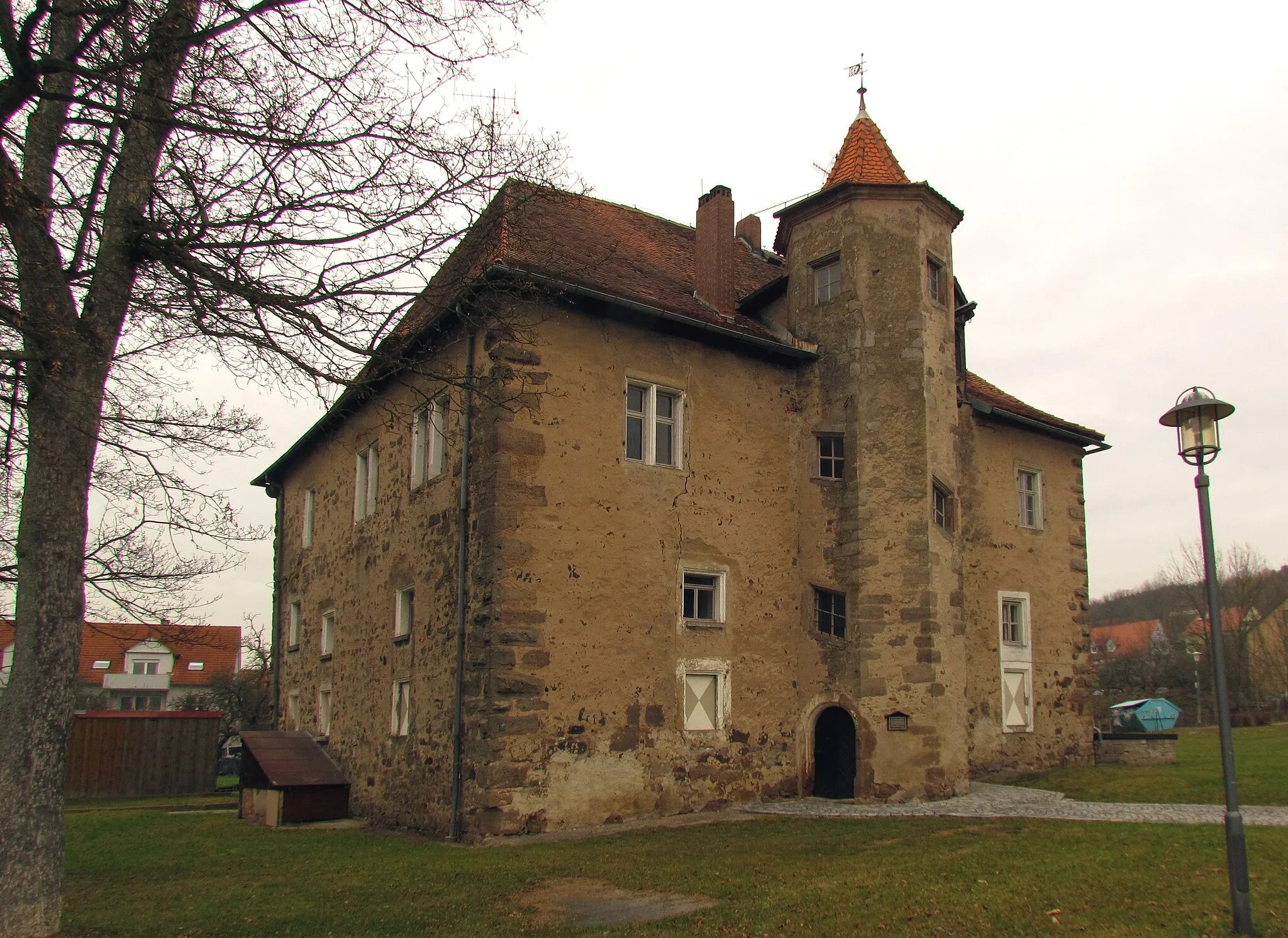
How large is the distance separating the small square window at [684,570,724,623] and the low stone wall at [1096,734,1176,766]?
380 inches

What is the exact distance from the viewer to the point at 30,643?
7398 millimetres

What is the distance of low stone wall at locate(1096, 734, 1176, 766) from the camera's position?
64.0ft

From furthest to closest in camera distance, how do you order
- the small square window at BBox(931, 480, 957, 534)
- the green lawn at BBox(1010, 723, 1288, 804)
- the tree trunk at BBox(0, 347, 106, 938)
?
the small square window at BBox(931, 480, 957, 534) < the green lawn at BBox(1010, 723, 1288, 804) < the tree trunk at BBox(0, 347, 106, 938)

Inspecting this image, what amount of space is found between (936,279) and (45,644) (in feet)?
45.8

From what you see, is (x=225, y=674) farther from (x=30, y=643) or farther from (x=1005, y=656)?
(x=30, y=643)

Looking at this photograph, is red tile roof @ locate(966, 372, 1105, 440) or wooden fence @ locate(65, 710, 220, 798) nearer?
red tile roof @ locate(966, 372, 1105, 440)

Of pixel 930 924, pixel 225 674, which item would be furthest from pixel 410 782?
pixel 225 674

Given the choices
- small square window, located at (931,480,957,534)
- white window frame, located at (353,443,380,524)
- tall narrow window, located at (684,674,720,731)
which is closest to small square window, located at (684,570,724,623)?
tall narrow window, located at (684,674,720,731)

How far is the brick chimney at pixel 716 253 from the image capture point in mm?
17359

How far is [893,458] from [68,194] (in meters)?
11.4

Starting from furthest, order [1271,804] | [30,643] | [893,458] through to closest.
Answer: [893,458]
[1271,804]
[30,643]

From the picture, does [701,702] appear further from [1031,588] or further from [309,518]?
[309,518]

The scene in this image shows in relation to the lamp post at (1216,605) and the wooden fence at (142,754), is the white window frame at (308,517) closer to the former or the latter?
the wooden fence at (142,754)

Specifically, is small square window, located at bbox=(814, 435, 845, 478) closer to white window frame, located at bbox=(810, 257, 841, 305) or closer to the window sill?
white window frame, located at bbox=(810, 257, 841, 305)
